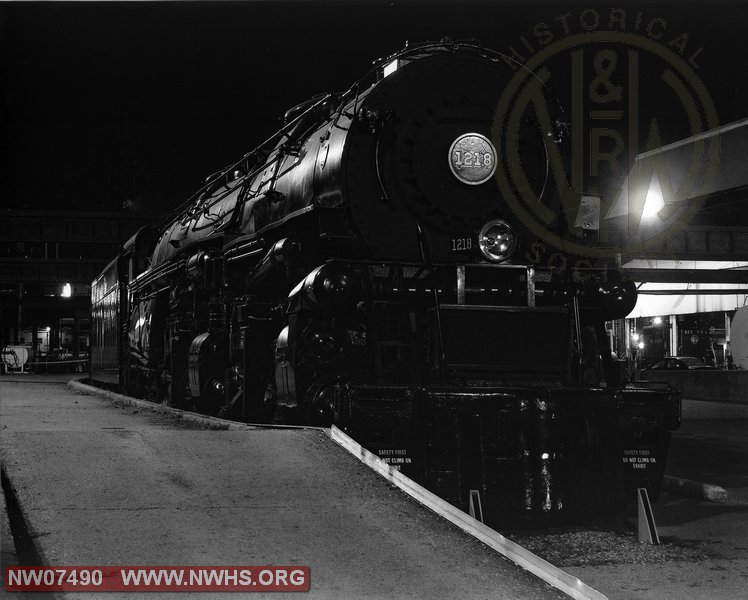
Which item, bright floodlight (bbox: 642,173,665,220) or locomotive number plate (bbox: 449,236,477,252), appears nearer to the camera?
locomotive number plate (bbox: 449,236,477,252)

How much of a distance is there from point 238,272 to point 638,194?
11542 millimetres

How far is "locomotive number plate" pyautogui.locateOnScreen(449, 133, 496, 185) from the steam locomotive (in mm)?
17

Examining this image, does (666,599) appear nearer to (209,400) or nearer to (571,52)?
(571,52)

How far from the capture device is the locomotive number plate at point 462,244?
743cm

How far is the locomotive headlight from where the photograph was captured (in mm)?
7379

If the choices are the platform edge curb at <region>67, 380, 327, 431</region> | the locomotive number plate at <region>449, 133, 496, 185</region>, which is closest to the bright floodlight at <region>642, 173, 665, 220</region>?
the platform edge curb at <region>67, 380, 327, 431</region>

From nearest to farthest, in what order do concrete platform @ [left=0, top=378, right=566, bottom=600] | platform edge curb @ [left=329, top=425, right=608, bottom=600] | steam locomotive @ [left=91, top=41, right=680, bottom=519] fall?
platform edge curb @ [left=329, top=425, right=608, bottom=600] < concrete platform @ [left=0, top=378, right=566, bottom=600] < steam locomotive @ [left=91, top=41, right=680, bottom=519]

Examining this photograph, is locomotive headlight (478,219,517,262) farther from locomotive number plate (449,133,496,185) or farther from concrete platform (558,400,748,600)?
concrete platform (558,400,748,600)

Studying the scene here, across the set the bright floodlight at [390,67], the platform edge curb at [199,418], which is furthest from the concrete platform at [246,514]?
the bright floodlight at [390,67]

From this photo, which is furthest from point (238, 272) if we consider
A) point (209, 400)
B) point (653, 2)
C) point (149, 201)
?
point (149, 201)

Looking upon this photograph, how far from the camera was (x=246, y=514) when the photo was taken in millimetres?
4535

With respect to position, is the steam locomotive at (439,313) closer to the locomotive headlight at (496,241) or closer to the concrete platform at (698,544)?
the locomotive headlight at (496,241)

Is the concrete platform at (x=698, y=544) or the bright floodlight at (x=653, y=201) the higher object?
the bright floodlight at (x=653, y=201)

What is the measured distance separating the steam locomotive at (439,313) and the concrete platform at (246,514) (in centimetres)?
95
